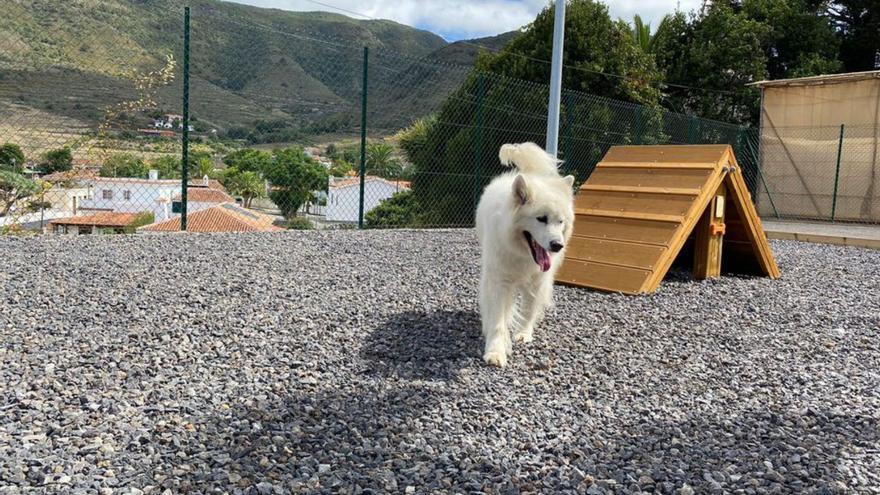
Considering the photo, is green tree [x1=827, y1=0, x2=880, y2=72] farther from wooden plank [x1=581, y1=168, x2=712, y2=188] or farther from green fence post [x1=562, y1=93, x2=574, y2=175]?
wooden plank [x1=581, y1=168, x2=712, y2=188]

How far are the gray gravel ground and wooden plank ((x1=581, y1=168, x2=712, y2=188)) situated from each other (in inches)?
44.7

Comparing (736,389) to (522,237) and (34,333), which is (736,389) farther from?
(34,333)

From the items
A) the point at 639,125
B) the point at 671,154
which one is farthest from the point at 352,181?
the point at 639,125

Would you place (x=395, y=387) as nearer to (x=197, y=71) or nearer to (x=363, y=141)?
(x=197, y=71)

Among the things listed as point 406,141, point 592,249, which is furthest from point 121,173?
point 592,249

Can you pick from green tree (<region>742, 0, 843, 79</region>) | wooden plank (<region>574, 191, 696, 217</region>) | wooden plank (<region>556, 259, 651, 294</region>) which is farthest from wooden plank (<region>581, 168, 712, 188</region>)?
green tree (<region>742, 0, 843, 79</region>)

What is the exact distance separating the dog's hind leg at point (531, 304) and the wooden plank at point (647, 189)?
2.43 metres

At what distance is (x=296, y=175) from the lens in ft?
33.8

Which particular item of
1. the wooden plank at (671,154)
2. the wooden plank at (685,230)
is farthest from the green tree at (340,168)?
the wooden plank at (685,230)

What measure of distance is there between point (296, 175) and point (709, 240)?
272 inches

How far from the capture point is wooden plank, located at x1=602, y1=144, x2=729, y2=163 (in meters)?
5.82

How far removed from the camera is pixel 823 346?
3975 mm

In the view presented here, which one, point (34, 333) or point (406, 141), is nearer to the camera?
point (34, 333)

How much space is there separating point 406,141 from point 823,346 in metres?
7.91
